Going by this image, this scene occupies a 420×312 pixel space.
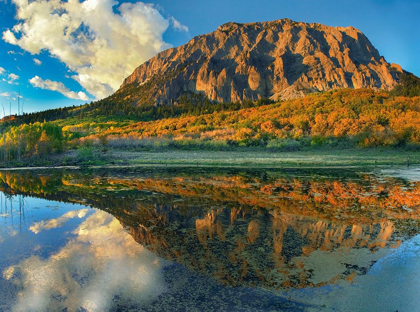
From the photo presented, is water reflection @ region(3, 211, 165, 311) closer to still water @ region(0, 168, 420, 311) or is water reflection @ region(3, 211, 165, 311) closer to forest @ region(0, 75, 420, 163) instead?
still water @ region(0, 168, 420, 311)

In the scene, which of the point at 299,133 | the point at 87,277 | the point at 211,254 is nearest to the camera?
the point at 87,277

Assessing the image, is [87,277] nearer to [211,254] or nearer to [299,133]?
[211,254]

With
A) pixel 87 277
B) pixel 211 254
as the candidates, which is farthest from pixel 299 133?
pixel 87 277

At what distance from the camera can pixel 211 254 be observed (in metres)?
6.63

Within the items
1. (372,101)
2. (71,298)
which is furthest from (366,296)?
(372,101)

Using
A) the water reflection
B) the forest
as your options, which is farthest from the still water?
the forest

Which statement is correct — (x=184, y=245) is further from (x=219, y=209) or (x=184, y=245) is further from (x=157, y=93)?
(x=157, y=93)

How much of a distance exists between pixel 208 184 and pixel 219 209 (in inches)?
268

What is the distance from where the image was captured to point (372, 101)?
233 feet

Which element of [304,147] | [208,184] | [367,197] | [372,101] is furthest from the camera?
[372,101]

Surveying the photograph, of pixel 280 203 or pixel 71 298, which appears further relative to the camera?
pixel 280 203

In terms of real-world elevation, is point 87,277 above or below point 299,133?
below

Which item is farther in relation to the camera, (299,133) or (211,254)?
(299,133)

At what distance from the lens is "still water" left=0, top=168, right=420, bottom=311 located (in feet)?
15.8
